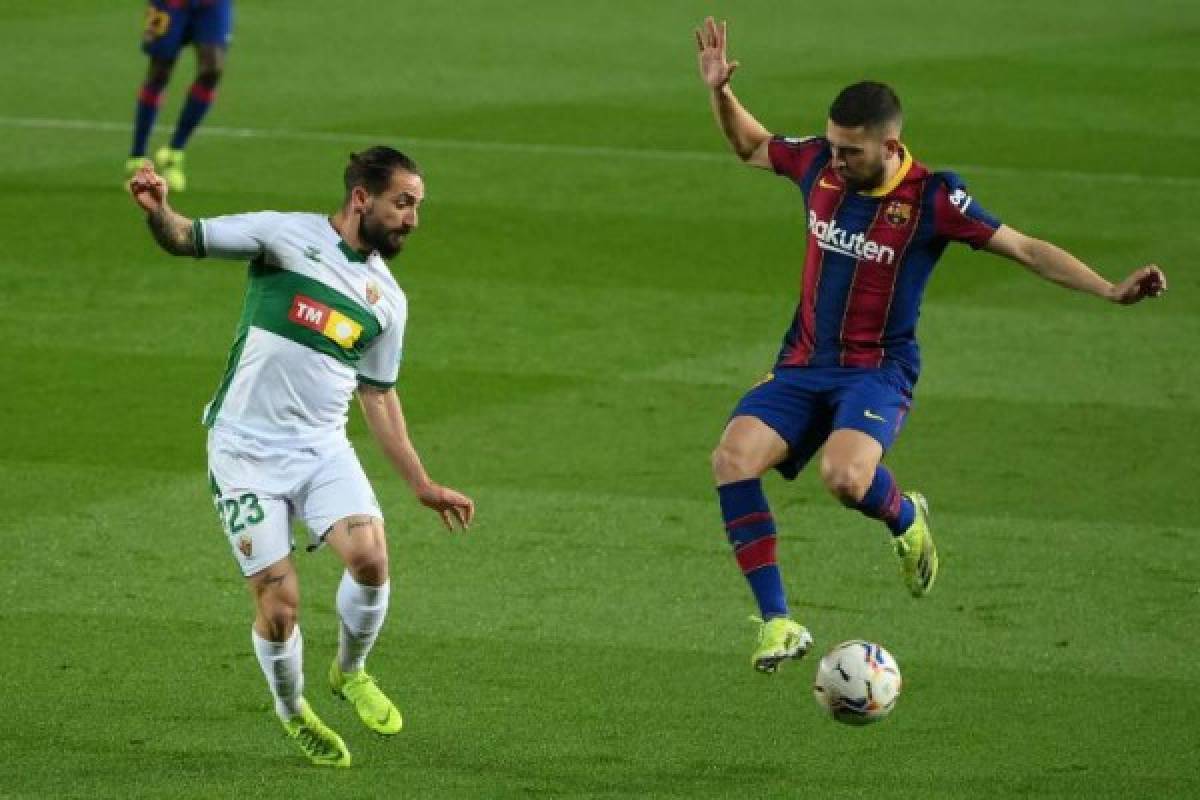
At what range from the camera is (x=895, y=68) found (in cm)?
2617

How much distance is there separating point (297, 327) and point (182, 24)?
10.8 metres

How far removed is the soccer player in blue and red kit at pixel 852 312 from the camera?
8898 millimetres

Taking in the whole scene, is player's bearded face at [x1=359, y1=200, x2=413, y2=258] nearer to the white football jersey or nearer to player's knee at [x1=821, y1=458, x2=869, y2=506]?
the white football jersey

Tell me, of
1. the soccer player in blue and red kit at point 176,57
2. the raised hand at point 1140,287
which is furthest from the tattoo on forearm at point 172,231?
the soccer player in blue and red kit at point 176,57

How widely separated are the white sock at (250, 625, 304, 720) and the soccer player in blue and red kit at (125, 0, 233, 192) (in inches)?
419

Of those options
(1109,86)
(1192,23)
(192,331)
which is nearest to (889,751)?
(192,331)

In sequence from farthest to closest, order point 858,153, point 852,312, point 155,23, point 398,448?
1. point 155,23
2. point 852,312
3. point 858,153
4. point 398,448

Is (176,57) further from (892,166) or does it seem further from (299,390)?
(299,390)

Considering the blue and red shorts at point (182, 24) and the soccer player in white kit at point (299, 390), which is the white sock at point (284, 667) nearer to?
the soccer player in white kit at point (299, 390)

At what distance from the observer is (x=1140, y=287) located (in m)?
8.49

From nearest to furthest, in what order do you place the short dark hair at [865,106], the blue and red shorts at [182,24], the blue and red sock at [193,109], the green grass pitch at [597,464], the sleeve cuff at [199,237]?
the sleeve cuff at [199,237], the green grass pitch at [597,464], the short dark hair at [865,106], the blue and red shorts at [182,24], the blue and red sock at [193,109]

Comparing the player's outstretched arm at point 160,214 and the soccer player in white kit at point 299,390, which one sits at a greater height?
the player's outstretched arm at point 160,214

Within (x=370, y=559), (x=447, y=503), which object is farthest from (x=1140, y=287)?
(x=370, y=559)

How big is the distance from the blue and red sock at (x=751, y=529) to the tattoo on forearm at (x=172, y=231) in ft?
7.35
